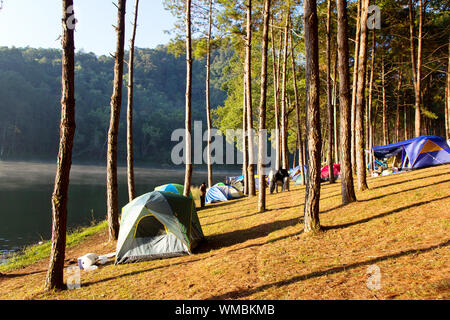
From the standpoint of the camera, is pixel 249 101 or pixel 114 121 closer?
pixel 114 121

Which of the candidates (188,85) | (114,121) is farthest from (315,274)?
(188,85)

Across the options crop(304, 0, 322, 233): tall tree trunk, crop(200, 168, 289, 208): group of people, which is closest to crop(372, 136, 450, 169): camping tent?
crop(200, 168, 289, 208): group of people

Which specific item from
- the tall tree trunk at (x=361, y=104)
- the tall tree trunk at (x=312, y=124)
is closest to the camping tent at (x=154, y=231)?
the tall tree trunk at (x=312, y=124)

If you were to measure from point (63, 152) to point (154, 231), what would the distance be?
3438 millimetres

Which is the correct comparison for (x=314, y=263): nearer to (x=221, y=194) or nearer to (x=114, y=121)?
(x=114, y=121)

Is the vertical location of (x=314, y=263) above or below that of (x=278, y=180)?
below

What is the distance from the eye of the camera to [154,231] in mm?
8398

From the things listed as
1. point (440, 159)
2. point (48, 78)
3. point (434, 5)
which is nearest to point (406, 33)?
point (434, 5)

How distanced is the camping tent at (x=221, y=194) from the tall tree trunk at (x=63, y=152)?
1274cm

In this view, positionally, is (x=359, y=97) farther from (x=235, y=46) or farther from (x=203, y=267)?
(x=235, y=46)

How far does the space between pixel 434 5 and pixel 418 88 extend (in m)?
6.66

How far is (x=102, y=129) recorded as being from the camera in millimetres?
92500

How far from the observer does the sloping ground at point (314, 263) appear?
444cm

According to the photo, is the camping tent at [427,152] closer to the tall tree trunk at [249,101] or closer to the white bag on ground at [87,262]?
the tall tree trunk at [249,101]
